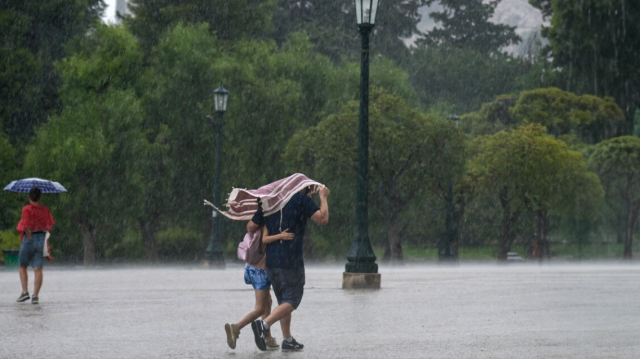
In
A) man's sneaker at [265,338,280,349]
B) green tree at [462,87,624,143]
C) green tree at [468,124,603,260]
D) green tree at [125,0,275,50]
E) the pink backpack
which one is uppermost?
green tree at [125,0,275,50]

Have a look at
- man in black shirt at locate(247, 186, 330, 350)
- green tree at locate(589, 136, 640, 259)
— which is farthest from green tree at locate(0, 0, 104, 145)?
man in black shirt at locate(247, 186, 330, 350)

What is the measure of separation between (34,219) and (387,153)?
31.3m

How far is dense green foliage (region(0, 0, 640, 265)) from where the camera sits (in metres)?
44.7

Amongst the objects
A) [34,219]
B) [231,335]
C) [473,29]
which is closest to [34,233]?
[34,219]

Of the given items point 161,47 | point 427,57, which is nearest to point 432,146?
point 161,47

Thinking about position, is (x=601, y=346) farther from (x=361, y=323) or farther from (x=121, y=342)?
(x=121, y=342)

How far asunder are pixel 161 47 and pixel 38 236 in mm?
33610

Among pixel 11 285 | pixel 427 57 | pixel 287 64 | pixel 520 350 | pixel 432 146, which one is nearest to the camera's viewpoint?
pixel 520 350

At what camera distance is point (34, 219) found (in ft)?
53.6

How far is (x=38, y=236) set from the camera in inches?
647

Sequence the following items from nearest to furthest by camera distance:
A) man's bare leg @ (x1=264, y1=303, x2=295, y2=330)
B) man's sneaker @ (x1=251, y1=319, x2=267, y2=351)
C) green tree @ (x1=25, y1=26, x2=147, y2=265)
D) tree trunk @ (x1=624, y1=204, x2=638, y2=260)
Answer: man's sneaker @ (x1=251, y1=319, x2=267, y2=351) → man's bare leg @ (x1=264, y1=303, x2=295, y2=330) → green tree @ (x1=25, y1=26, x2=147, y2=265) → tree trunk @ (x1=624, y1=204, x2=638, y2=260)

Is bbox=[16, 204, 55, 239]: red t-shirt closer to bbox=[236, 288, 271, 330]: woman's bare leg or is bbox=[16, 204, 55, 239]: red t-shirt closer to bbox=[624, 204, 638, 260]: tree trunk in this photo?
bbox=[236, 288, 271, 330]: woman's bare leg

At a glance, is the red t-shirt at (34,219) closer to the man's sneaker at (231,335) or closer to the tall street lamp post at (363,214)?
the tall street lamp post at (363,214)

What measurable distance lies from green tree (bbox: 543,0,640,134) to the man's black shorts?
192ft
